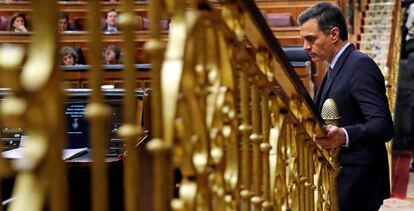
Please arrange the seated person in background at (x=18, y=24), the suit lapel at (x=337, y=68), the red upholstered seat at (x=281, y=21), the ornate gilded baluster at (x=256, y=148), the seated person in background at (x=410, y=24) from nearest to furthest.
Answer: the ornate gilded baluster at (x=256, y=148) < the suit lapel at (x=337, y=68) < the seated person in background at (x=18, y=24) < the red upholstered seat at (x=281, y=21) < the seated person in background at (x=410, y=24)

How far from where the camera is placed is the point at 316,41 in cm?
255

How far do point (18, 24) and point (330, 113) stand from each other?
→ 546 centimetres

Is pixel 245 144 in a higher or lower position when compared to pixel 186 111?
lower

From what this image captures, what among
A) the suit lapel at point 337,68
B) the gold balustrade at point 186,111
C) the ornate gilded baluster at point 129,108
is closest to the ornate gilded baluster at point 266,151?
the gold balustrade at point 186,111

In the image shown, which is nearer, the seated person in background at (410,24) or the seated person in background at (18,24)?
the seated person in background at (18,24)

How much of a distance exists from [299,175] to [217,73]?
1041mm

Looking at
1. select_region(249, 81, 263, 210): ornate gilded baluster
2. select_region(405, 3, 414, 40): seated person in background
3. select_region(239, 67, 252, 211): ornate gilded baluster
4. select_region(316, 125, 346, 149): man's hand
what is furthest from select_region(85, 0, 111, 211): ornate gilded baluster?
select_region(405, 3, 414, 40): seated person in background

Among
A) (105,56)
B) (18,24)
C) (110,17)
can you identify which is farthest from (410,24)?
(18,24)

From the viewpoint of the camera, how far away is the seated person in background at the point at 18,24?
7180 mm

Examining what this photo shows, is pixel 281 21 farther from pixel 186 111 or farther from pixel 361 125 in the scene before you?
pixel 186 111

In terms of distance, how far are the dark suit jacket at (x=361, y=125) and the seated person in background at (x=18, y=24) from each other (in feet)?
17.0

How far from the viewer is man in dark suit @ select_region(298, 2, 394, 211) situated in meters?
2.31

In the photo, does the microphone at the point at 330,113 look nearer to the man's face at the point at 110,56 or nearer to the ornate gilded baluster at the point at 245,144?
the ornate gilded baluster at the point at 245,144

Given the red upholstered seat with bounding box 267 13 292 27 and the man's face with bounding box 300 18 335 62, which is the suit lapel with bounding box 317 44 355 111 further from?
the red upholstered seat with bounding box 267 13 292 27
